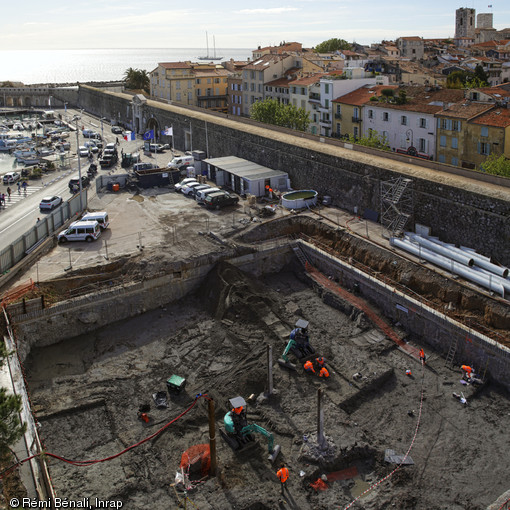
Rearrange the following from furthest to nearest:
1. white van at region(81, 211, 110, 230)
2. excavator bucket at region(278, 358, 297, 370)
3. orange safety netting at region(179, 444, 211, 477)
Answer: white van at region(81, 211, 110, 230)
excavator bucket at region(278, 358, 297, 370)
orange safety netting at region(179, 444, 211, 477)

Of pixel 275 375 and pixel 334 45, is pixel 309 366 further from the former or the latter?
pixel 334 45

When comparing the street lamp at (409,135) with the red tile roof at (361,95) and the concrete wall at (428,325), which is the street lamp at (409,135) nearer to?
the red tile roof at (361,95)

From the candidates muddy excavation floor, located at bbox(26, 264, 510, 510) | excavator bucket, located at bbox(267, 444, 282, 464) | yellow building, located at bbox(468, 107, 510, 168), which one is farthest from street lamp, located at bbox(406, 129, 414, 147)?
excavator bucket, located at bbox(267, 444, 282, 464)

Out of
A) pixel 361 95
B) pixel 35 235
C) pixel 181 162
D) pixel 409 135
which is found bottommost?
pixel 35 235

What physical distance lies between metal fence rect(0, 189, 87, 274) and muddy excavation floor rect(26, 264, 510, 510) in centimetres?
613

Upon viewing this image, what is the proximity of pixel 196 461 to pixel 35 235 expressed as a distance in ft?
63.4

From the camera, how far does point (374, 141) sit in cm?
4728

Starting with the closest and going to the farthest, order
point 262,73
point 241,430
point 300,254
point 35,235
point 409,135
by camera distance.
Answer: point 241,430
point 35,235
point 300,254
point 409,135
point 262,73

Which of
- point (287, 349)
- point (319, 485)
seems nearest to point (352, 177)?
point (287, 349)

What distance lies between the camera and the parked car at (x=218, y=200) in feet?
126

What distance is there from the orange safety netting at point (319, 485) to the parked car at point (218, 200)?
23.9 meters

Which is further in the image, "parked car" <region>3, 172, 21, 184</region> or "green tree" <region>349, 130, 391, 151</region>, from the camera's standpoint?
"parked car" <region>3, 172, 21, 184</region>

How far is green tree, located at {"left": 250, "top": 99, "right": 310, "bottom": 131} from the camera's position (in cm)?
5712

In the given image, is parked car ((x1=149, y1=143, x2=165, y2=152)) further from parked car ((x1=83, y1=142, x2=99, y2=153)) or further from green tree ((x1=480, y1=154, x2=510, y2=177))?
green tree ((x1=480, y1=154, x2=510, y2=177))
